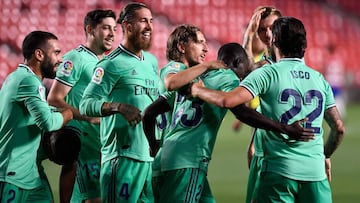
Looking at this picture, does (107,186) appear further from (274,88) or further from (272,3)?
(272,3)

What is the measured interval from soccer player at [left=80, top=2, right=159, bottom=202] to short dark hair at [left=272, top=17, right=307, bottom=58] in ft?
3.77

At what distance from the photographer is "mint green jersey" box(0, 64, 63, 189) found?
6.27 m

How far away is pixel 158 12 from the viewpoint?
28.4m

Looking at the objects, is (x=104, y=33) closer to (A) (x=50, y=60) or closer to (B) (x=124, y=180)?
(A) (x=50, y=60)

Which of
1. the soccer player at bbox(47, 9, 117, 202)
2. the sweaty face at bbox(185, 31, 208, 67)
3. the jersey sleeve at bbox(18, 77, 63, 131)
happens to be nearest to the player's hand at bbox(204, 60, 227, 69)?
the sweaty face at bbox(185, 31, 208, 67)

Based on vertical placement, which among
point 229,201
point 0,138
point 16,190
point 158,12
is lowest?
point 229,201

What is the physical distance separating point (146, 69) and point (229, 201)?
430 centimetres

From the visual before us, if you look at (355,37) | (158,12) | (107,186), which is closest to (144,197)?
(107,186)

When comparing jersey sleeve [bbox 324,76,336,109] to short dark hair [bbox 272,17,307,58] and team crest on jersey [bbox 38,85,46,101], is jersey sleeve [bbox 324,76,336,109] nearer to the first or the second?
short dark hair [bbox 272,17,307,58]

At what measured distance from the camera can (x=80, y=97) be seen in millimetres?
7781

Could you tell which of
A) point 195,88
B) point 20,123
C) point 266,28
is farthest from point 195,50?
point 266,28

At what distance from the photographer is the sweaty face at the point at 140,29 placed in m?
6.46

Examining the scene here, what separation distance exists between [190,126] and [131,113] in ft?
1.69

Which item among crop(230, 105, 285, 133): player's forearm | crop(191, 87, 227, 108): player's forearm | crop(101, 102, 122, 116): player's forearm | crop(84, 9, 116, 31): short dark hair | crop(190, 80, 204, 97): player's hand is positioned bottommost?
crop(230, 105, 285, 133): player's forearm
